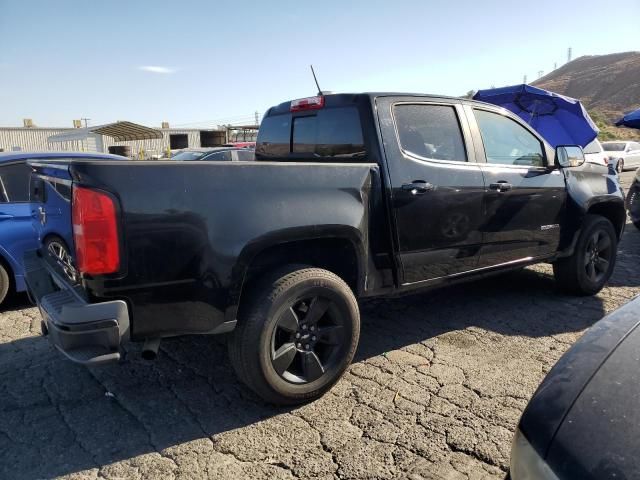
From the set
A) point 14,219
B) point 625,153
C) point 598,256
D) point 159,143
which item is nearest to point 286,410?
point 14,219

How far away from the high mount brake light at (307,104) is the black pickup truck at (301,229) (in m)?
0.02

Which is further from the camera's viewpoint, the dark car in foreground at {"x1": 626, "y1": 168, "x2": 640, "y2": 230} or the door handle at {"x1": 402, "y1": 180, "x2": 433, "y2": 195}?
the dark car in foreground at {"x1": 626, "y1": 168, "x2": 640, "y2": 230}

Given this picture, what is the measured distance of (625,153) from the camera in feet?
69.1

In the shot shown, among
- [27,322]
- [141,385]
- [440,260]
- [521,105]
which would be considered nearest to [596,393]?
[440,260]

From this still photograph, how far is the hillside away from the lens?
188 feet

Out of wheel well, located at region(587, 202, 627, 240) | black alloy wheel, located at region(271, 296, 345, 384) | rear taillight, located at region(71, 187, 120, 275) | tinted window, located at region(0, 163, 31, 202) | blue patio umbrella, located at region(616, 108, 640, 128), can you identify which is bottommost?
black alloy wheel, located at region(271, 296, 345, 384)

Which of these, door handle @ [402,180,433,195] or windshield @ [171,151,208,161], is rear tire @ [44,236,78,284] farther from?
windshield @ [171,151,208,161]

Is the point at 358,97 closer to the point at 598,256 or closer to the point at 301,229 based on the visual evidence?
the point at 301,229

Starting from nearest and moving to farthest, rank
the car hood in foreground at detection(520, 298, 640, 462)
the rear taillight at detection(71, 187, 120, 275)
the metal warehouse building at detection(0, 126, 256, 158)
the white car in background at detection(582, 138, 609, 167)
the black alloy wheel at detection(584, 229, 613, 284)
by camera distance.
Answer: the car hood in foreground at detection(520, 298, 640, 462)
the rear taillight at detection(71, 187, 120, 275)
the black alloy wheel at detection(584, 229, 613, 284)
the white car in background at detection(582, 138, 609, 167)
the metal warehouse building at detection(0, 126, 256, 158)

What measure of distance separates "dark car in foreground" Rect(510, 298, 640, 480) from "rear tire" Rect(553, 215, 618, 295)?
3158mm

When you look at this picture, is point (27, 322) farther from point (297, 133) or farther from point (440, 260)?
point (440, 260)

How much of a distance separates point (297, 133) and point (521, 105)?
7.39 meters

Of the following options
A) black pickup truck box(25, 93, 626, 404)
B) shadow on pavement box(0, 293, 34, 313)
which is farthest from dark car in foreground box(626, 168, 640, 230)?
shadow on pavement box(0, 293, 34, 313)

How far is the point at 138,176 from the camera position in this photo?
2.38 metres
